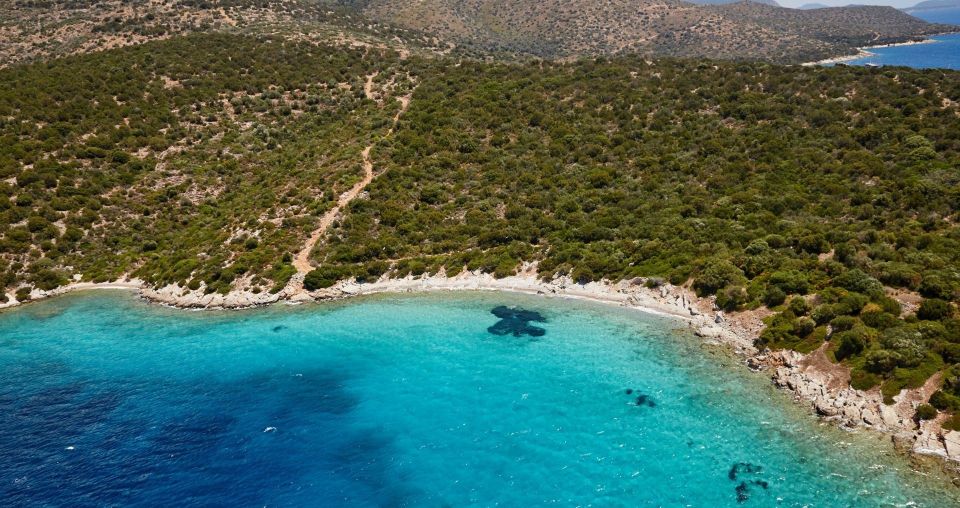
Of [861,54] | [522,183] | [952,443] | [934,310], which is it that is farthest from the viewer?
[861,54]

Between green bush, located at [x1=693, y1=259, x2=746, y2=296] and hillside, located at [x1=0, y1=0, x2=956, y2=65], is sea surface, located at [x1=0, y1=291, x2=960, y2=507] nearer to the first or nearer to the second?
green bush, located at [x1=693, y1=259, x2=746, y2=296]

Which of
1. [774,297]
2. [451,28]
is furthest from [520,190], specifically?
[451,28]

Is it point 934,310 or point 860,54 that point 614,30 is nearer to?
point 860,54

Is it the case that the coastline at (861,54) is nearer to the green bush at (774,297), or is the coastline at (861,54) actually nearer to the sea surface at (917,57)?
the sea surface at (917,57)

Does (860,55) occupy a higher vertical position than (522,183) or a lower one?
higher

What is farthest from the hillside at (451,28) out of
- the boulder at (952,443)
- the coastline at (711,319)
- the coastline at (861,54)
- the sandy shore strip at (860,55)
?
the boulder at (952,443)

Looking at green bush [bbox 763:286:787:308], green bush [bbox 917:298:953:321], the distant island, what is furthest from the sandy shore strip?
green bush [bbox 917:298:953:321]
